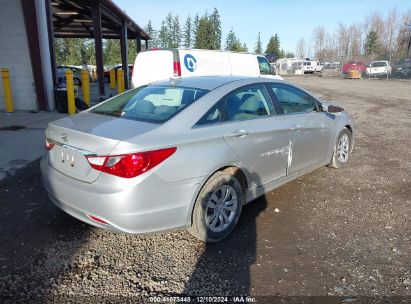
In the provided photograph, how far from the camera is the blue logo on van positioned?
36.3 feet

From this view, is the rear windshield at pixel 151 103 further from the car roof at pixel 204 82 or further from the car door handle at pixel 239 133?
the car door handle at pixel 239 133

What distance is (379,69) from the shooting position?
39062 mm

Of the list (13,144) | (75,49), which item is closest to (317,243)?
(13,144)

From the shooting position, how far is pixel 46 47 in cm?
1124

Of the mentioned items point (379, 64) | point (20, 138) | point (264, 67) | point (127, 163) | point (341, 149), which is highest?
point (264, 67)

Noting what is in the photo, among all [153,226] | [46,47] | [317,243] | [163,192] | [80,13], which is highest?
[80,13]

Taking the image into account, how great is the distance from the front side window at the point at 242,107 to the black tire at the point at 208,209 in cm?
56

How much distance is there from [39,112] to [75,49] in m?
52.8

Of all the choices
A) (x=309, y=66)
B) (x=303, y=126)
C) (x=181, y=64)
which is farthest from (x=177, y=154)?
(x=309, y=66)

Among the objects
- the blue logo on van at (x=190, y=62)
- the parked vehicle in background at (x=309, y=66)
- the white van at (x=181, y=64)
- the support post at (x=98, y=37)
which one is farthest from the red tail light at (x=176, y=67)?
the parked vehicle in background at (x=309, y=66)

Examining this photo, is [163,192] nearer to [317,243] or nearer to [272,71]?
[317,243]

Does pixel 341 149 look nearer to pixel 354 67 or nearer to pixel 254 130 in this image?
pixel 254 130

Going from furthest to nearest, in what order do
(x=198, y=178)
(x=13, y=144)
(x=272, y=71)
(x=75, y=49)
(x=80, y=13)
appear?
(x=75, y=49), (x=80, y=13), (x=272, y=71), (x=13, y=144), (x=198, y=178)

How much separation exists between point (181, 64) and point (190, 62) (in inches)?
18.8
